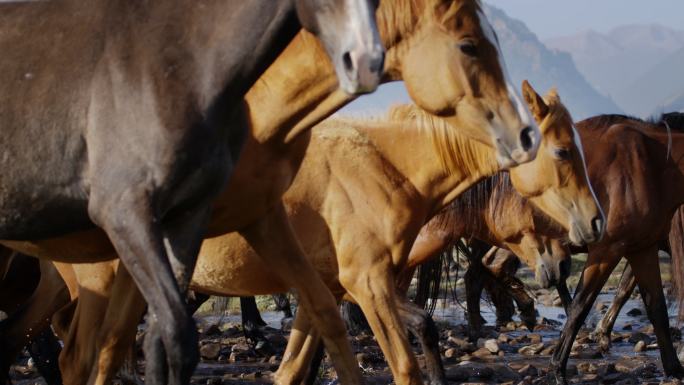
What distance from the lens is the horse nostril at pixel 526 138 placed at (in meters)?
5.39

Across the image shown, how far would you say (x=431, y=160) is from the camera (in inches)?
288

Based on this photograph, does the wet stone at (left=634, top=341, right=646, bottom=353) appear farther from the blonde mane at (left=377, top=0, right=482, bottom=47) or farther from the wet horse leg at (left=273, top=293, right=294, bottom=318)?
the blonde mane at (left=377, top=0, right=482, bottom=47)

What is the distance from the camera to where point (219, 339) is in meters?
11.1

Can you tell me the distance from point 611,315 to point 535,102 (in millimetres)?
3530

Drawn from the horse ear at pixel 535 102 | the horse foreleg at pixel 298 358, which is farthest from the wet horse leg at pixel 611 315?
the horse foreleg at pixel 298 358

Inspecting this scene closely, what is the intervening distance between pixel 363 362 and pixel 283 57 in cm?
390

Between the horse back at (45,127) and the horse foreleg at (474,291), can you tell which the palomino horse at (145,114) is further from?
the horse foreleg at (474,291)

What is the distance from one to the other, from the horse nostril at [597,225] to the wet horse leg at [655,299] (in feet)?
5.36

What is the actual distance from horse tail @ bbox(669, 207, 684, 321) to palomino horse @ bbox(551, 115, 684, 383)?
662 millimetres

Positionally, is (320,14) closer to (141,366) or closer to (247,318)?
(141,366)

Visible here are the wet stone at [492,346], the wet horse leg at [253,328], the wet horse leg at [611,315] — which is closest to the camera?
the wet stone at [492,346]

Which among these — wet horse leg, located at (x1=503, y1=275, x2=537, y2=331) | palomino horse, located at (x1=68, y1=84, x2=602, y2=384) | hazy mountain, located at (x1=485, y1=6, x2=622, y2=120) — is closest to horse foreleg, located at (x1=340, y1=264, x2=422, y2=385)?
palomino horse, located at (x1=68, y1=84, x2=602, y2=384)

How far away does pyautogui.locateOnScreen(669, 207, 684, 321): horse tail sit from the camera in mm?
10594

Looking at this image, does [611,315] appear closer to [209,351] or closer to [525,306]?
[525,306]
